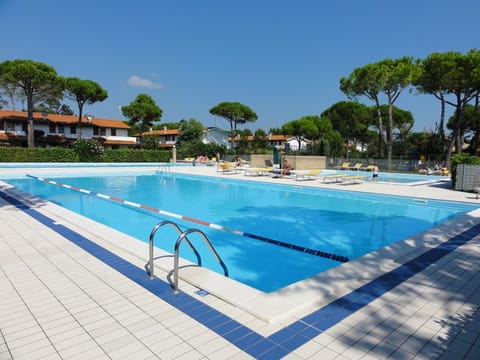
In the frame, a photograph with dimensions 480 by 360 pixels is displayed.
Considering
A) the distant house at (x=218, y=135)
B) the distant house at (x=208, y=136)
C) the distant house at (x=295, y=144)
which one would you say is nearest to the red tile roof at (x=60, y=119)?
the distant house at (x=208, y=136)

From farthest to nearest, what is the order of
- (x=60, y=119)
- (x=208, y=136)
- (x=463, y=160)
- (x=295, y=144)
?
(x=295, y=144) < (x=208, y=136) < (x=60, y=119) < (x=463, y=160)

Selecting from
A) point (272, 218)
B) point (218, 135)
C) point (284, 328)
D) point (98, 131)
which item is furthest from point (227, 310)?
point (218, 135)

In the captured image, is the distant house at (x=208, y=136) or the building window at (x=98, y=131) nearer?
the building window at (x=98, y=131)

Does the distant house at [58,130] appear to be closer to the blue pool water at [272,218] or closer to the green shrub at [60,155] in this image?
the green shrub at [60,155]

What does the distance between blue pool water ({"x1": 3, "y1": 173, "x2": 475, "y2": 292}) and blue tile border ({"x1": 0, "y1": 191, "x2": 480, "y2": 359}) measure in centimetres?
158

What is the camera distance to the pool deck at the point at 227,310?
252cm

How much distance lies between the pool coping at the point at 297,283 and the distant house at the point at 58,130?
3551 cm

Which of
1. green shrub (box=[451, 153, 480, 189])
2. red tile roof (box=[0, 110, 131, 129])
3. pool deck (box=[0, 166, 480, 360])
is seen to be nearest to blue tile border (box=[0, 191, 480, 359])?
pool deck (box=[0, 166, 480, 360])

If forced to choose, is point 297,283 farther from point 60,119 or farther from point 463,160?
point 60,119

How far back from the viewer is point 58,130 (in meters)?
37.2

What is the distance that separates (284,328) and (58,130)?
135 ft

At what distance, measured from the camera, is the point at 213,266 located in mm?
5602

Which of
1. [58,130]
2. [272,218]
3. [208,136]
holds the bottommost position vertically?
[272,218]

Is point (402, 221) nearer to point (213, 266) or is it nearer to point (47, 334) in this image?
point (213, 266)
